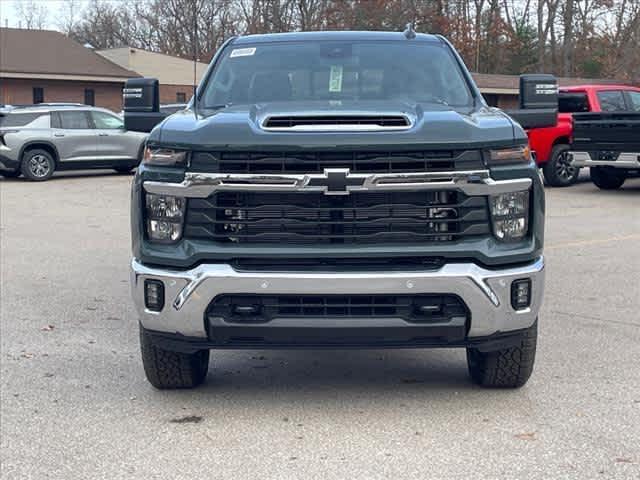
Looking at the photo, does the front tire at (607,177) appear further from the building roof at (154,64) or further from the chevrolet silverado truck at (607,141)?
the building roof at (154,64)

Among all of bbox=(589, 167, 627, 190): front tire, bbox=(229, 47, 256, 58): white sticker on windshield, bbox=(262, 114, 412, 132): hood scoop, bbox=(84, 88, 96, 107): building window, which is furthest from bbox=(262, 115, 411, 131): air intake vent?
bbox=(84, 88, 96, 107): building window

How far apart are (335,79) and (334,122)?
137 centimetres

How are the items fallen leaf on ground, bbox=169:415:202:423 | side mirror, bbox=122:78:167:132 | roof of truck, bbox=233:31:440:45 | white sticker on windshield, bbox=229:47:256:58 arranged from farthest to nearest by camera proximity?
1. roof of truck, bbox=233:31:440:45
2. white sticker on windshield, bbox=229:47:256:58
3. side mirror, bbox=122:78:167:132
4. fallen leaf on ground, bbox=169:415:202:423

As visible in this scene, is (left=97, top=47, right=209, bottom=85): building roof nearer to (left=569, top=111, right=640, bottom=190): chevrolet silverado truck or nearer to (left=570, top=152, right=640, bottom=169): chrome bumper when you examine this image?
(left=570, top=152, right=640, bottom=169): chrome bumper

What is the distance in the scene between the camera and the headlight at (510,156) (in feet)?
16.0

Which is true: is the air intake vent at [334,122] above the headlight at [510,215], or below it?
above

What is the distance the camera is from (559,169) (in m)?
18.4

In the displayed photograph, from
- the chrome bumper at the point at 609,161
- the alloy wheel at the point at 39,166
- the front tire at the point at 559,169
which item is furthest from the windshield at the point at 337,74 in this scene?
the alloy wheel at the point at 39,166

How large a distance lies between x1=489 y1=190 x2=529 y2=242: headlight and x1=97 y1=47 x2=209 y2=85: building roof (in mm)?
46280

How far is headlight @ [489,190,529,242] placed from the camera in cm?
488

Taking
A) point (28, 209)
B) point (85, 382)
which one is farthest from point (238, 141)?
point (28, 209)

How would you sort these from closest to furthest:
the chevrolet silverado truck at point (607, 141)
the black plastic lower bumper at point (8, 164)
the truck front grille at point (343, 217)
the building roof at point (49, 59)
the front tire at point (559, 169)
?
1. the truck front grille at point (343, 217)
2. the chevrolet silverado truck at point (607, 141)
3. the front tire at point (559, 169)
4. the black plastic lower bumper at point (8, 164)
5. the building roof at point (49, 59)

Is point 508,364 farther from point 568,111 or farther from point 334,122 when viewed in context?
point 568,111

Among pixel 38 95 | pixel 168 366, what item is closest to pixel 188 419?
pixel 168 366
